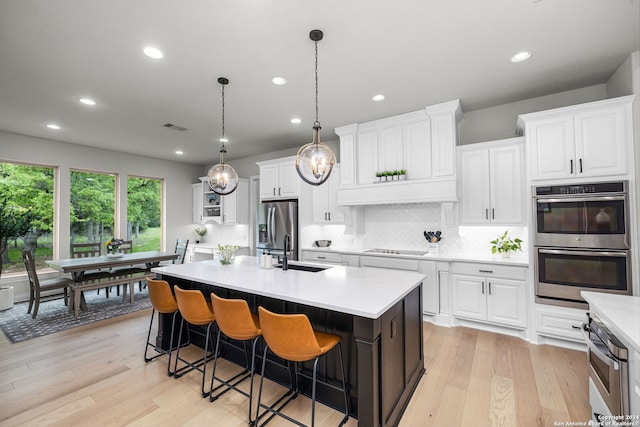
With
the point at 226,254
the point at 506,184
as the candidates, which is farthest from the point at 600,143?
the point at 226,254

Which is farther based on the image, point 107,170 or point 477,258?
point 107,170

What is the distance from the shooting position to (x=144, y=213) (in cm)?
679

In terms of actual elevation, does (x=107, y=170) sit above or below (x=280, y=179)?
above

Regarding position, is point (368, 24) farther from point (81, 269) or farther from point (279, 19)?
point (81, 269)

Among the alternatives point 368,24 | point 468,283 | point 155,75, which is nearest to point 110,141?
point 155,75

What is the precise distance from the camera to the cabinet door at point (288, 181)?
532 cm

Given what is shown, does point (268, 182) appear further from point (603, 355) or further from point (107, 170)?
point (603, 355)

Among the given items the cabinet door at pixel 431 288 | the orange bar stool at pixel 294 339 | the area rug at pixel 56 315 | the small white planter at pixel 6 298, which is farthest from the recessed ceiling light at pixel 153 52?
the small white planter at pixel 6 298

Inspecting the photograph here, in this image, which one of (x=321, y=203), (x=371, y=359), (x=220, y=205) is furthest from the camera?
(x=220, y=205)

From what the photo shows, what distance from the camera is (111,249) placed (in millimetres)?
4840

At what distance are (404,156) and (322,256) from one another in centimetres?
205

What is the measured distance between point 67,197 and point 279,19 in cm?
580

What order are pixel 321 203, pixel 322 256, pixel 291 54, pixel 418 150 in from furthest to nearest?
1. pixel 321 203
2. pixel 322 256
3. pixel 418 150
4. pixel 291 54

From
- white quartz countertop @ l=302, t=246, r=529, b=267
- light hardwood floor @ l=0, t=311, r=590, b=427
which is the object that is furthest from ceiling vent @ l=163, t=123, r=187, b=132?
white quartz countertop @ l=302, t=246, r=529, b=267
